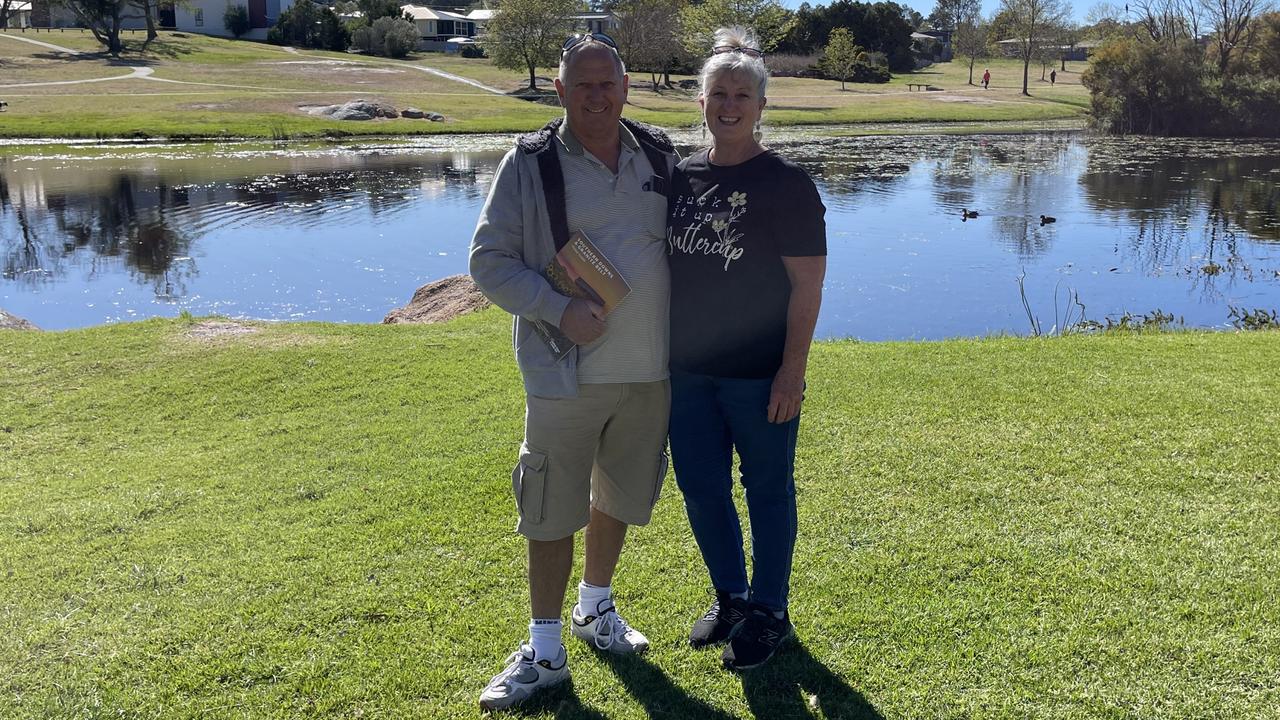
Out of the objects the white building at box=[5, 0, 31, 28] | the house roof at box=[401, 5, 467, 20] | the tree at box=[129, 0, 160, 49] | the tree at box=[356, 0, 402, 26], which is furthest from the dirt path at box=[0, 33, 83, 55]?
the house roof at box=[401, 5, 467, 20]

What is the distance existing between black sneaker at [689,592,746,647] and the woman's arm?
32.3 inches

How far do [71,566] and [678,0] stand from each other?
72.3m

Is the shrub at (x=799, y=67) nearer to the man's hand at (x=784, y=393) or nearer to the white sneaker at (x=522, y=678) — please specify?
the man's hand at (x=784, y=393)

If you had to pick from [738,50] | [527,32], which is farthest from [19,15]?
[738,50]

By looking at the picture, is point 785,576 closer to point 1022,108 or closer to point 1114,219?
point 1114,219

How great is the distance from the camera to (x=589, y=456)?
3314mm

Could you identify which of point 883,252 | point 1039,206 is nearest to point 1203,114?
point 1039,206

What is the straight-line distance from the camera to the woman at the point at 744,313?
10.5 feet

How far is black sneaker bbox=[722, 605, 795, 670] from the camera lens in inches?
136

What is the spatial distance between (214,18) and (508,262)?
89.2m

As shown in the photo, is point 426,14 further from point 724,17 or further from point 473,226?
point 473,226

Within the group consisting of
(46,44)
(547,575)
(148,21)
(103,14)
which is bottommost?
(547,575)

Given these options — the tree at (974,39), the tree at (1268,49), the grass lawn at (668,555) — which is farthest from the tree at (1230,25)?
the grass lawn at (668,555)

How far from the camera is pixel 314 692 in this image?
11.0 ft
